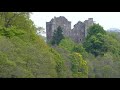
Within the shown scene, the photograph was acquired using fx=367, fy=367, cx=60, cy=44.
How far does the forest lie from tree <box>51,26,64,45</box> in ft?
13.6

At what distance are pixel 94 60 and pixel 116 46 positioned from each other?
122 inches

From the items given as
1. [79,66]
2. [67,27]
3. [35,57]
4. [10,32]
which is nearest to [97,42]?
[79,66]

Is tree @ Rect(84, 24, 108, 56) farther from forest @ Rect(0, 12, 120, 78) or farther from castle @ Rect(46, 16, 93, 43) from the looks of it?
castle @ Rect(46, 16, 93, 43)

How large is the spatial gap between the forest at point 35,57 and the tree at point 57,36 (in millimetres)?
4157

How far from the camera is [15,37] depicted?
624 inches

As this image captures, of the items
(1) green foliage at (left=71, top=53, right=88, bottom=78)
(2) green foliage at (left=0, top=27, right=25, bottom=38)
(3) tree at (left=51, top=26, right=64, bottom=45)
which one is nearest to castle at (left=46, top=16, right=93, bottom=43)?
(3) tree at (left=51, top=26, right=64, bottom=45)

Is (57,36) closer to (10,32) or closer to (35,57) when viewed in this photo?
(10,32)

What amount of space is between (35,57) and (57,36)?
1467 cm

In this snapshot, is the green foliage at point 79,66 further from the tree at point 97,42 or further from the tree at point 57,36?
the tree at point 57,36

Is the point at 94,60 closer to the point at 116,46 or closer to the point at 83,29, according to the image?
the point at 116,46

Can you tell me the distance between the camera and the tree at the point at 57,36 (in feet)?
95.8

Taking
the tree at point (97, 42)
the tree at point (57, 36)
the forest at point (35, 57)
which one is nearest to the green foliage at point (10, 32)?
the forest at point (35, 57)

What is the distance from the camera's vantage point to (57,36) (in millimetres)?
29984
